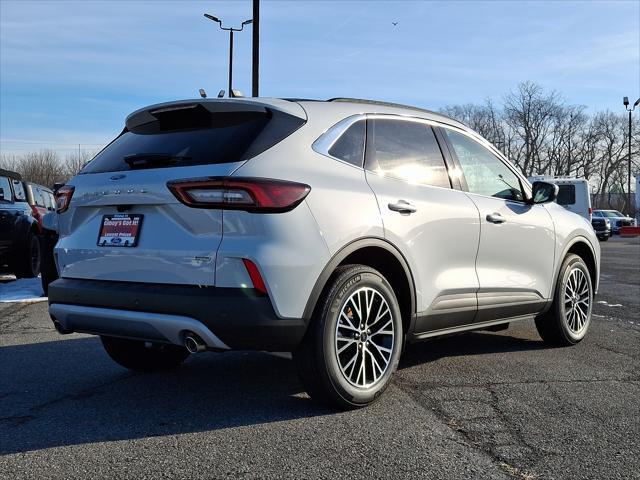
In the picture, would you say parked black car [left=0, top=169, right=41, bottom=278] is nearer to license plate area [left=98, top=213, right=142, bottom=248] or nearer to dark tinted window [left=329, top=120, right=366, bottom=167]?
license plate area [left=98, top=213, right=142, bottom=248]

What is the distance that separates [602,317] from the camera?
7.65 metres

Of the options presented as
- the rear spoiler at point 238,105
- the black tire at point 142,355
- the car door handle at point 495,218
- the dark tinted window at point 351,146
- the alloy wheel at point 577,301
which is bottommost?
the black tire at point 142,355

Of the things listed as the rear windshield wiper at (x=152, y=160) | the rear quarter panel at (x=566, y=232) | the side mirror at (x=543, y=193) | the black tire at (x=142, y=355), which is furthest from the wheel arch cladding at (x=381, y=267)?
the rear quarter panel at (x=566, y=232)

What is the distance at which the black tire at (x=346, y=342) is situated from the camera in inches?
144

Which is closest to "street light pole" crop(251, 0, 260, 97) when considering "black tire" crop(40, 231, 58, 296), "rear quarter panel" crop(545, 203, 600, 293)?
"black tire" crop(40, 231, 58, 296)

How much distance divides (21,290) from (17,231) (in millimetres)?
1607

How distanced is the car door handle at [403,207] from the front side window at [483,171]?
2.92 ft

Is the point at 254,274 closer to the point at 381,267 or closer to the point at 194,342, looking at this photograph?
the point at 194,342

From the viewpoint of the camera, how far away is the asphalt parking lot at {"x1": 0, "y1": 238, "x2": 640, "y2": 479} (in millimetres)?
3053

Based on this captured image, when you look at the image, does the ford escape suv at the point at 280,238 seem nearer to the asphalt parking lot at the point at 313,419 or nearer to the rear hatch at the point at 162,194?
the rear hatch at the point at 162,194

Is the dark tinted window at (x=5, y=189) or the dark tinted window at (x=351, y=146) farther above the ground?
the dark tinted window at (x=351, y=146)

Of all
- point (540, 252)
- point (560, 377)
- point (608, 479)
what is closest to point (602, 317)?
point (540, 252)

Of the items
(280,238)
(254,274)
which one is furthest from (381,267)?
(254,274)

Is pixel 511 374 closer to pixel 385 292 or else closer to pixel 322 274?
pixel 385 292
